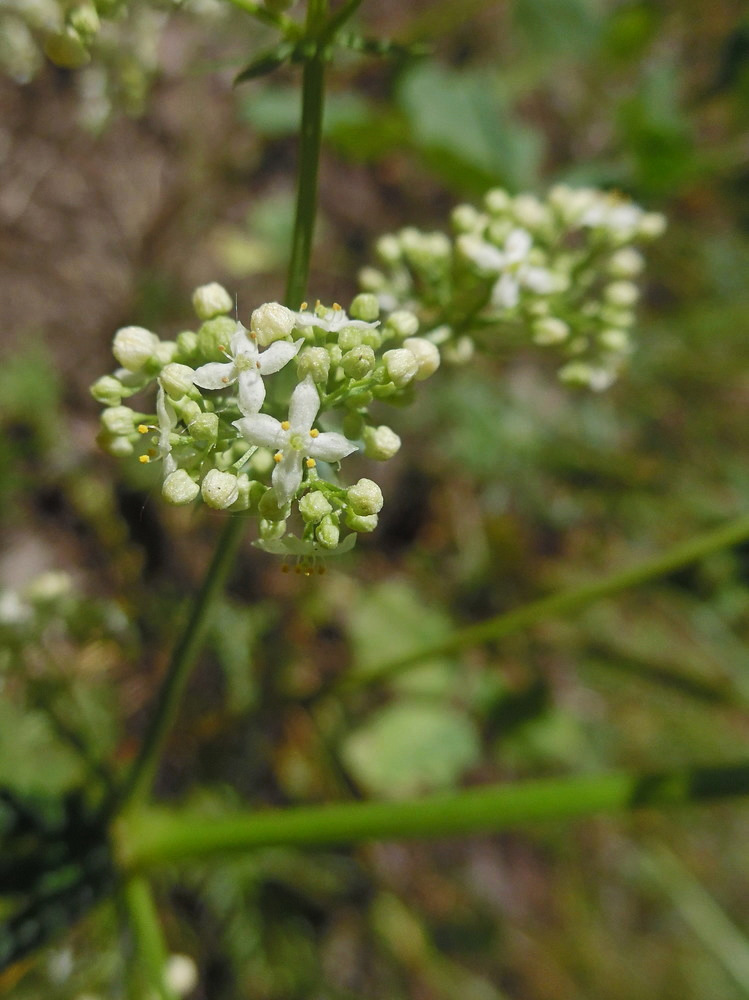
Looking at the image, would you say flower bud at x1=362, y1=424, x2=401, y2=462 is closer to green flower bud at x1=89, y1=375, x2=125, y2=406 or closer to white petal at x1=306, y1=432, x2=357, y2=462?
white petal at x1=306, y1=432, x2=357, y2=462

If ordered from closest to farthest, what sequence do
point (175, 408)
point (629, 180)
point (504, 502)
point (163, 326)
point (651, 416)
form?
point (175, 408) < point (629, 180) < point (163, 326) < point (504, 502) < point (651, 416)

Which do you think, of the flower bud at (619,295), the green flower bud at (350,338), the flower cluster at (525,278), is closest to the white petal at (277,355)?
the green flower bud at (350,338)

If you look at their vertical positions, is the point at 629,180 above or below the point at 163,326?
above

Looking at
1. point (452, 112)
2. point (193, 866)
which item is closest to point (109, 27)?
point (452, 112)

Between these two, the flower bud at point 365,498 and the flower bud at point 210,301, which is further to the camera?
the flower bud at point 210,301

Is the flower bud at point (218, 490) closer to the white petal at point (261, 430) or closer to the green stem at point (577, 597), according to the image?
the white petal at point (261, 430)

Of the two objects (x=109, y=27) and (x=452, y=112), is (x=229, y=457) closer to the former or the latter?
(x=109, y=27)
